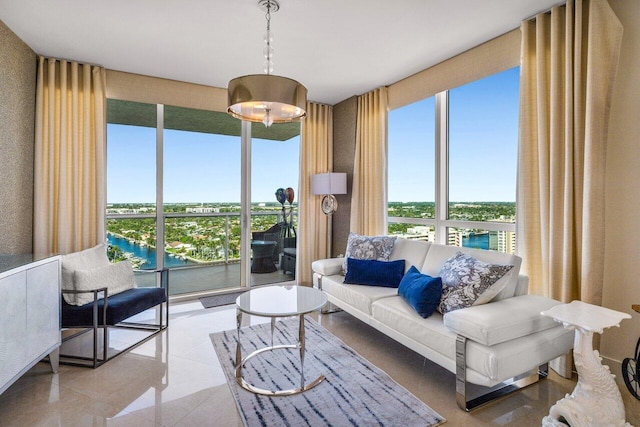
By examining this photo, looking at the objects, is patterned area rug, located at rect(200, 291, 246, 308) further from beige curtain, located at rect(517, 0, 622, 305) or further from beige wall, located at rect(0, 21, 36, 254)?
beige curtain, located at rect(517, 0, 622, 305)

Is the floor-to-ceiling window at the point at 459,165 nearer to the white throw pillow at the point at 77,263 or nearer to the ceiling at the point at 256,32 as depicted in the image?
the ceiling at the point at 256,32

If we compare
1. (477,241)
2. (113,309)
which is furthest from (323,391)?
(477,241)

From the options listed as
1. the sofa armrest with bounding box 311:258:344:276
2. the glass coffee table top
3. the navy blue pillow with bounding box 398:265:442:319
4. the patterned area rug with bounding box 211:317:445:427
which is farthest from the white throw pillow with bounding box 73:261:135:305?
the navy blue pillow with bounding box 398:265:442:319

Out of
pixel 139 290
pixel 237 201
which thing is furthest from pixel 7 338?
pixel 237 201

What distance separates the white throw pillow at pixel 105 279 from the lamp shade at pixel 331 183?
2477mm

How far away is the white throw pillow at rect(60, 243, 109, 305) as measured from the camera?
8.74 ft

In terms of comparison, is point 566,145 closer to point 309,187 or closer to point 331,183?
point 331,183

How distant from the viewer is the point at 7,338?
1948mm

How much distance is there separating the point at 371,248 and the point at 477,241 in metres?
1.06

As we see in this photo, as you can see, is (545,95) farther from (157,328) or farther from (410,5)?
(157,328)

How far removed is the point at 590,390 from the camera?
5.77 feet

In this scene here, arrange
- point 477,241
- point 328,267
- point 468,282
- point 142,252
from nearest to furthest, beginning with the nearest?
point 468,282 → point 477,241 → point 328,267 → point 142,252

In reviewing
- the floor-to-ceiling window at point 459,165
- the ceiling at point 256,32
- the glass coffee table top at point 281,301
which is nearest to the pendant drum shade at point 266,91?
the ceiling at point 256,32

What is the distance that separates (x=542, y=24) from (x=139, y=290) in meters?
4.07
